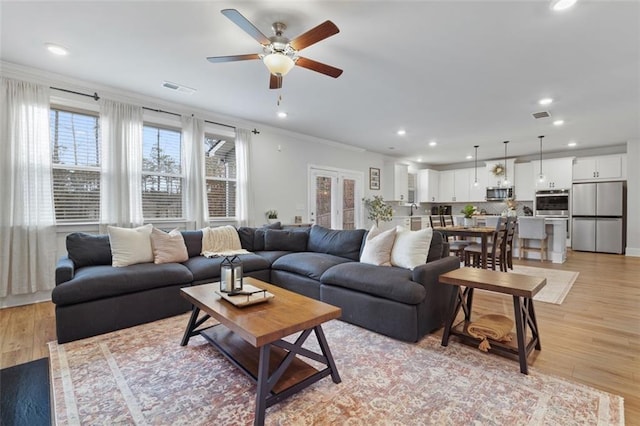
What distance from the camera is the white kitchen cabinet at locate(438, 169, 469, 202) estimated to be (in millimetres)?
9227

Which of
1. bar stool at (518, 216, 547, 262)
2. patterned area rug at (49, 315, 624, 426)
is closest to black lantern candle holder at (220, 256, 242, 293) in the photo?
patterned area rug at (49, 315, 624, 426)

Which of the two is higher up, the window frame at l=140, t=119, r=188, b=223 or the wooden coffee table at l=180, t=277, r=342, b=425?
the window frame at l=140, t=119, r=188, b=223

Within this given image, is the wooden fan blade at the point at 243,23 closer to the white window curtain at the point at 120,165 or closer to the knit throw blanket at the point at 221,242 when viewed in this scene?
the knit throw blanket at the point at 221,242

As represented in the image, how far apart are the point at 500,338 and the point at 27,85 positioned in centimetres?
537

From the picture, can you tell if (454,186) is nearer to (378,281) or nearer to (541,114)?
(541,114)

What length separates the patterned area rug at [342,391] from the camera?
5.22ft

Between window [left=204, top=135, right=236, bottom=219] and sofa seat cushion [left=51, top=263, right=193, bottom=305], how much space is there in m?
1.89

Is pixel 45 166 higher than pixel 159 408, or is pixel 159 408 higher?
pixel 45 166

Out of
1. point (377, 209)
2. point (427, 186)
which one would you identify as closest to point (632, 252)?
point (427, 186)

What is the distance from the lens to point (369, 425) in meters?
1.53

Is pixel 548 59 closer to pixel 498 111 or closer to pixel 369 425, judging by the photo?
pixel 498 111

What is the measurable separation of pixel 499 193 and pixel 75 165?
31.4ft

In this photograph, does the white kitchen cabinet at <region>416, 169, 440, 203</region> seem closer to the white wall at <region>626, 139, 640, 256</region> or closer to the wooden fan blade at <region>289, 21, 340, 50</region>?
the white wall at <region>626, 139, 640, 256</region>

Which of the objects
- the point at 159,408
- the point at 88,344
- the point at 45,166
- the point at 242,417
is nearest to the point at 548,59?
the point at 242,417
